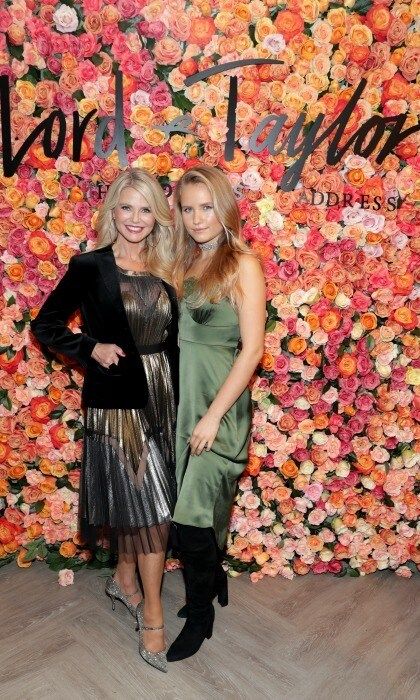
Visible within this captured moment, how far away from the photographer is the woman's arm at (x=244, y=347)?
7.88 feet

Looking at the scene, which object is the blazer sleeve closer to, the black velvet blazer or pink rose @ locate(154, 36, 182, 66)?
the black velvet blazer

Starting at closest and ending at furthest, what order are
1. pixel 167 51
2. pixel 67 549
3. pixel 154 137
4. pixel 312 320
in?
1. pixel 167 51
2. pixel 154 137
3. pixel 312 320
4. pixel 67 549

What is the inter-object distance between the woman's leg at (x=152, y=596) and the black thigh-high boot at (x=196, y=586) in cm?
9

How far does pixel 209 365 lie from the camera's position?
2.52 m

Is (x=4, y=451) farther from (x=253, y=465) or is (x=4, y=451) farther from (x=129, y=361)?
(x=253, y=465)

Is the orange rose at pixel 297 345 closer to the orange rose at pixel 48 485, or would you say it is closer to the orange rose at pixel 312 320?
the orange rose at pixel 312 320

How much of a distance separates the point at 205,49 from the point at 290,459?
6.88 feet

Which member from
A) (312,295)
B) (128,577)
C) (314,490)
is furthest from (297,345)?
(128,577)

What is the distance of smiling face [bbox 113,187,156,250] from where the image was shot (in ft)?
8.10

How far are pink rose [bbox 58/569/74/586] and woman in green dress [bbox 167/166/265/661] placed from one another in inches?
30.7

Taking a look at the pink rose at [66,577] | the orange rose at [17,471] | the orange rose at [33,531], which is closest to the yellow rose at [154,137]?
Answer: the orange rose at [17,471]

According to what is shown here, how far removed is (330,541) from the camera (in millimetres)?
3314

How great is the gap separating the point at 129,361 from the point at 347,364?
3.87 ft

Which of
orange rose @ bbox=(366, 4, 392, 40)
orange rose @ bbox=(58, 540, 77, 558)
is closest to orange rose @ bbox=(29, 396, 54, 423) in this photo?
orange rose @ bbox=(58, 540, 77, 558)
